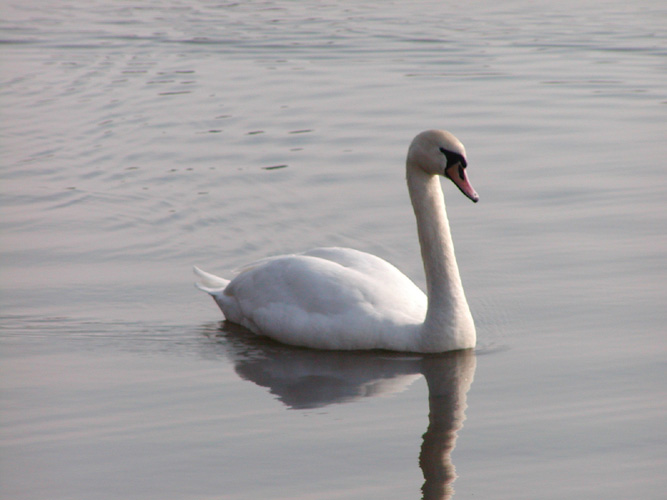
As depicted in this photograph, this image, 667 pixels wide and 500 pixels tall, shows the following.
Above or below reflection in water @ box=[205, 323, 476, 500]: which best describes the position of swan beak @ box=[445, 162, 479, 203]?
above

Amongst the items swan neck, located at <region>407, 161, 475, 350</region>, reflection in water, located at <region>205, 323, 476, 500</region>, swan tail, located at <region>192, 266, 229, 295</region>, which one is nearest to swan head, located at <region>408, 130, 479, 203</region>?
swan neck, located at <region>407, 161, 475, 350</region>

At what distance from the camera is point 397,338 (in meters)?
7.12

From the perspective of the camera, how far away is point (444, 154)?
6.95 m

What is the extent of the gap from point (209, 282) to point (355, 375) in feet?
6.28

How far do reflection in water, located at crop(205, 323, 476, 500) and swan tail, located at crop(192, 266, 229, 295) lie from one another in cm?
63

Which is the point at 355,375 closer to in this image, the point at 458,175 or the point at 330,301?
the point at 330,301

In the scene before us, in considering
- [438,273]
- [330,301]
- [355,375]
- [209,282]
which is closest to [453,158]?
[438,273]

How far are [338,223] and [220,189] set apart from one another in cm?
176

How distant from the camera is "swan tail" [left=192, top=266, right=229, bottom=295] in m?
8.25

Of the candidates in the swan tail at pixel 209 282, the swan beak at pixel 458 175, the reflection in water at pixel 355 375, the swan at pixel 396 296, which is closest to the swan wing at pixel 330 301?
the swan at pixel 396 296

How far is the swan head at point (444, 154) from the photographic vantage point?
691 cm

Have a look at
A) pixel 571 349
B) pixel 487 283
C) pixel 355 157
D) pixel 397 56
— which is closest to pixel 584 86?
pixel 397 56

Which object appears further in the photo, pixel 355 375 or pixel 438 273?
pixel 438 273

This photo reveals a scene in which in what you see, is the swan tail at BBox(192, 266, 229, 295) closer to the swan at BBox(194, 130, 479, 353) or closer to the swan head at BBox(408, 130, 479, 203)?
the swan at BBox(194, 130, 479, 353)
